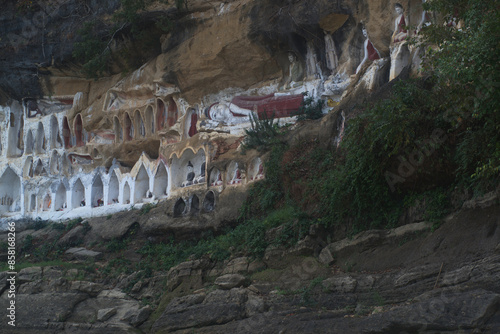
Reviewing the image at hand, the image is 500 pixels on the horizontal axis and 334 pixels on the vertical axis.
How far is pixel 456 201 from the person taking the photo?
1045cm

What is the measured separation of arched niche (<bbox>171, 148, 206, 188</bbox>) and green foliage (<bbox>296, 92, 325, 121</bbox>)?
14.3 ft

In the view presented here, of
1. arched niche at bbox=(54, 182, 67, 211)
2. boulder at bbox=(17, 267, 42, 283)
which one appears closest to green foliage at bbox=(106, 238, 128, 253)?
boulder at bbox=(17, 267, 42, 283)

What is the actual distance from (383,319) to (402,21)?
11166 mm

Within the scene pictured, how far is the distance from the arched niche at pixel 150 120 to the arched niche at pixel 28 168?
26.7ft

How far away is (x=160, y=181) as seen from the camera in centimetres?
2236

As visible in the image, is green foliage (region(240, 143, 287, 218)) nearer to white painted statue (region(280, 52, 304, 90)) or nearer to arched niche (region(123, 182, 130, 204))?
white painted statue (region(280, 52, 304, 90))

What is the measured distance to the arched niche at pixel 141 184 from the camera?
74.8 feet

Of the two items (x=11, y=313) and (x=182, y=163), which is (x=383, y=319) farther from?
(x=182, y=163)

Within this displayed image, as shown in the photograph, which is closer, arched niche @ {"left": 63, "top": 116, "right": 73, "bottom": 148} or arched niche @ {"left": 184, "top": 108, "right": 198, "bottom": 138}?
arched niche @ {"left": 184, "top": 108, "right": 198, "bottom": 138}

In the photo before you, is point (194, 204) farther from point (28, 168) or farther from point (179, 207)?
point (28, 168)

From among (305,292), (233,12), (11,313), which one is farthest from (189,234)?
(233,12)

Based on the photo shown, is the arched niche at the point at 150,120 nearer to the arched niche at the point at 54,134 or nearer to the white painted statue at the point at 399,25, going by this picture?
the arched niche at the point at 54,134

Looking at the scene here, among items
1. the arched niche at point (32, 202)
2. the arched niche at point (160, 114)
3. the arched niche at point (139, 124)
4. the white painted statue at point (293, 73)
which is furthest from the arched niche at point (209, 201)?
the arched niche at point (32, 202)

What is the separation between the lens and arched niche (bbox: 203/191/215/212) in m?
18.5
